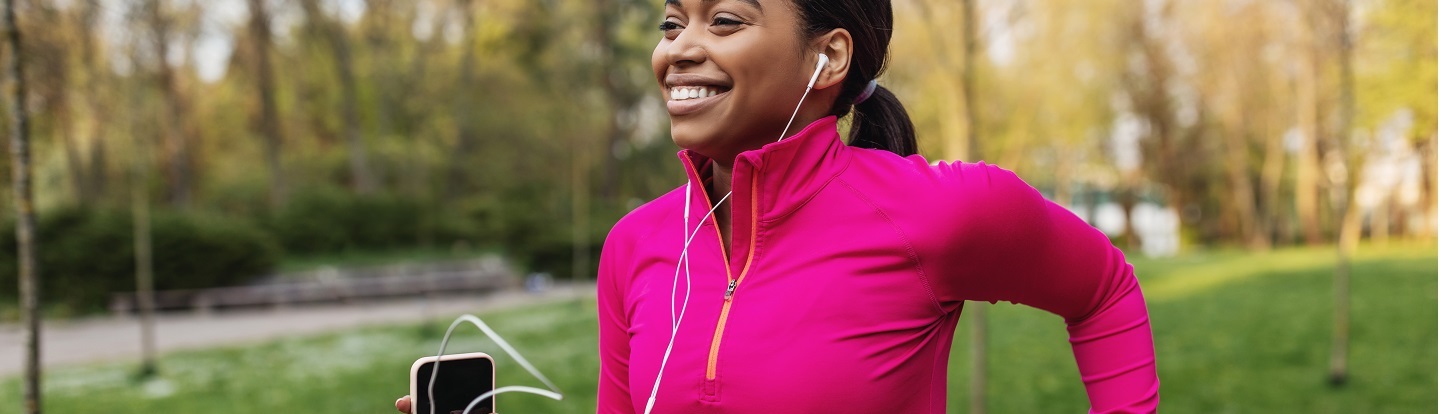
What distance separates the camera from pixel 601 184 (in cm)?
2983

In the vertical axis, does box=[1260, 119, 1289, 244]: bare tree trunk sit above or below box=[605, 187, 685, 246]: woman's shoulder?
below

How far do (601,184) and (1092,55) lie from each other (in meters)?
13.1

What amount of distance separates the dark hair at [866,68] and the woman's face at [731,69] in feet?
0.16

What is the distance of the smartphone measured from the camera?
158 cm

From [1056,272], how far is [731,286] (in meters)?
0.44

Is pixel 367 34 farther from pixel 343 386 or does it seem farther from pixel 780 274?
pixel 780 274

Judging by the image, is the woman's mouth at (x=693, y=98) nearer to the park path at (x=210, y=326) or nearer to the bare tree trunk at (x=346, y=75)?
the park path at (x=210, y=326)

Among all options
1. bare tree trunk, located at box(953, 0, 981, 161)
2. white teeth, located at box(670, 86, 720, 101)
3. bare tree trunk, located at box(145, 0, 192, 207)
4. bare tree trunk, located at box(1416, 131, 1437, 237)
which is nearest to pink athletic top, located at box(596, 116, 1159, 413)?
white teeth, located at box(670, 86, 720, 101)

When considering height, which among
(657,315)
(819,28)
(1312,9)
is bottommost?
(657,315)

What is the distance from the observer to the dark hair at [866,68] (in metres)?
1.56

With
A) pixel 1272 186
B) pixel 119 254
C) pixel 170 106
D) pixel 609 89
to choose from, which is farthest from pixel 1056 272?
pixel 1272 186

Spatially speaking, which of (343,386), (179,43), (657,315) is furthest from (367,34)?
→ (657,315)

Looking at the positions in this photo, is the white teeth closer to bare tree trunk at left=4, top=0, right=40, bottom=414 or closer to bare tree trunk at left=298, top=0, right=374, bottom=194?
bare tree trunk at left=4, top=0, right=40, bottom=414

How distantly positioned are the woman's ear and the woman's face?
0.02 meters
